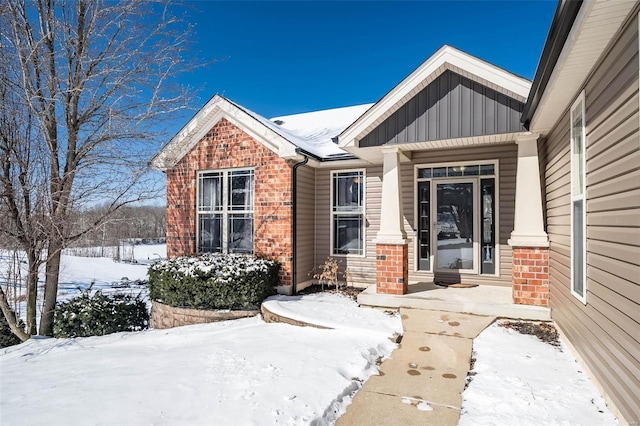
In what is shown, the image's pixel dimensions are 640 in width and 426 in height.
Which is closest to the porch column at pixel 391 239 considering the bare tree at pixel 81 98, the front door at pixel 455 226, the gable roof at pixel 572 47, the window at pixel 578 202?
the front door at pixel 455 226

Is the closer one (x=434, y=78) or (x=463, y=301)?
(x=463, y=301)

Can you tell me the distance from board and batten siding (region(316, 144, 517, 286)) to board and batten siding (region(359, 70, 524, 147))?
1.47 meters

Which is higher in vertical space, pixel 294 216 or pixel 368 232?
pixel 294 216

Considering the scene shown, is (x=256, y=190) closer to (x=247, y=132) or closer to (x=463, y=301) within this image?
(x=247, y=132)

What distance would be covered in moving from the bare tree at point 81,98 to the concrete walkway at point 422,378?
7.03 meters

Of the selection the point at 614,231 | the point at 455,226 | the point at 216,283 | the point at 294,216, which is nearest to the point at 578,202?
the point at 614,231

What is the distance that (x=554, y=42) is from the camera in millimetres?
2947

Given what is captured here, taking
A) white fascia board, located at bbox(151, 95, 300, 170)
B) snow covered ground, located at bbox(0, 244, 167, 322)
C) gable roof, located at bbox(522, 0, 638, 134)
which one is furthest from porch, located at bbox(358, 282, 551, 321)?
snow covered ground, located at bbox(0, 244, 167, 322)

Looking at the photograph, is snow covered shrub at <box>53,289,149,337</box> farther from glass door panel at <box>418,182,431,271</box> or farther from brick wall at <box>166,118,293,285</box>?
glass door panel at <box>418,182,431,271</box>

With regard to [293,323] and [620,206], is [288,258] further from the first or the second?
[620,206]

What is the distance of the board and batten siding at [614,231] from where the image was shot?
2297 millimetres

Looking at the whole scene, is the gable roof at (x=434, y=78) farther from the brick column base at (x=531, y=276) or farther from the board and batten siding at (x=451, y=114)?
the brick column base at (x=531, y=276)

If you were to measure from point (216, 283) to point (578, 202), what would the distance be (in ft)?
18.6

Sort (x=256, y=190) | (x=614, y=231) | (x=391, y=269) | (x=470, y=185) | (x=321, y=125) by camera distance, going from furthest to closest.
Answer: (x=321, y=125) < (x=256, y=190) < (x=470, y=185) < (x=391, y=269) < (x=614, y=231)
